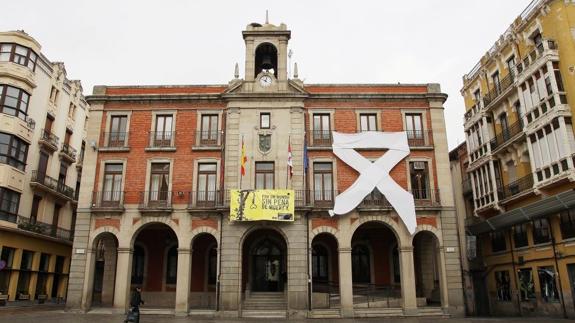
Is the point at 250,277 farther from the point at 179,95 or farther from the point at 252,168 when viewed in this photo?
the point at 179,95

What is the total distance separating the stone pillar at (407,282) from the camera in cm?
2483

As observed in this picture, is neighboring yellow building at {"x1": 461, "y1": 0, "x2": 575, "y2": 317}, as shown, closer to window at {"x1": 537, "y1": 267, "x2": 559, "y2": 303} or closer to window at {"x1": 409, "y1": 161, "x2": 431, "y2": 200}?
window at {"x1": 537, "y1": 267, "x2": 559, "y2": 303}

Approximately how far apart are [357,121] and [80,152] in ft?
86.8

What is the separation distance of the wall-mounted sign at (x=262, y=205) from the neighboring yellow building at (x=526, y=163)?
42.9ft

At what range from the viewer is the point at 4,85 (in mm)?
30094

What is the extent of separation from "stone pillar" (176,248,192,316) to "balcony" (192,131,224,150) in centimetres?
637

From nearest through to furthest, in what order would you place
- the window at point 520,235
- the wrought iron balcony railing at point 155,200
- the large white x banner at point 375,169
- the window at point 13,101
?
the large white x banner at point 375,169
the wrought iron balcony railing at point 155,200
the window at point 520,235
the window at point 13,101

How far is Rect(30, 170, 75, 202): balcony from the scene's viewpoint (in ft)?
106

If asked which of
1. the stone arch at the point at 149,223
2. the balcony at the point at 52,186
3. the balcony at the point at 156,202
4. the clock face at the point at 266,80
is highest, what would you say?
the clock face at the point at 266,80

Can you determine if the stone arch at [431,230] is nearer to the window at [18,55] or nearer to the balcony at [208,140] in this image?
the balcony at [208,140]

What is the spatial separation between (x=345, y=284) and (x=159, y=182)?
41.9 feet

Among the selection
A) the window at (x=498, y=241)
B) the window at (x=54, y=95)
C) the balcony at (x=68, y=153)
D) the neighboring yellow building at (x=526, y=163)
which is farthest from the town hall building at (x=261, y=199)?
the balcony at (x=68, y=153)

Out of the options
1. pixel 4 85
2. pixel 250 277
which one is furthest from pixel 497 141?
pixel 4 85

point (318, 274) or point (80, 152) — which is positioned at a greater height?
point (80, 152)
